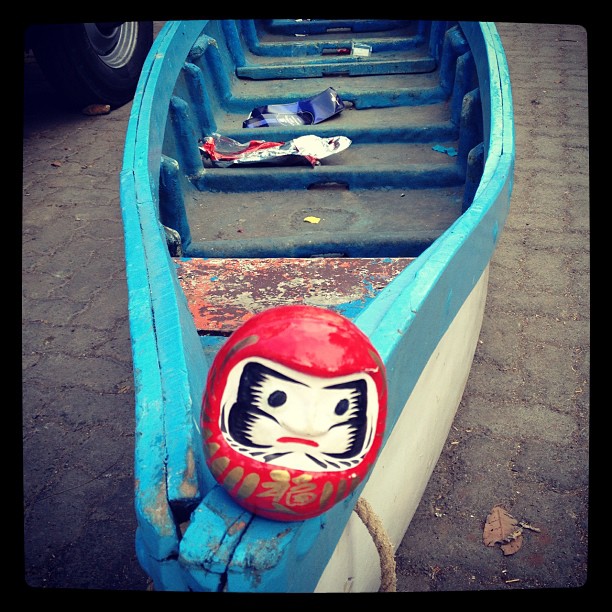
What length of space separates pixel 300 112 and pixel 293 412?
2.41 m

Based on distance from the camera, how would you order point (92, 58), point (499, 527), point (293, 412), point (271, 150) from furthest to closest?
point (92, 58) → point (271, 150) → point (499, 527) → point (293, 412)

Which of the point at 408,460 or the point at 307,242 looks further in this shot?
the point at 307,242

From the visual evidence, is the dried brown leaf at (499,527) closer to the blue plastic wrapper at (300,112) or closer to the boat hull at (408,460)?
the boat hull at (408,460)

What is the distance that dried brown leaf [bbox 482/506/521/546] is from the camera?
65.6 inches

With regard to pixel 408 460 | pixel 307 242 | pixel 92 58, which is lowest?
pixel 408 460

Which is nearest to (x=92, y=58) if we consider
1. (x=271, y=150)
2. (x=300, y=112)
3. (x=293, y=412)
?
(x=300, y=112)

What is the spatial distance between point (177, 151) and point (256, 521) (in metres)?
1.93

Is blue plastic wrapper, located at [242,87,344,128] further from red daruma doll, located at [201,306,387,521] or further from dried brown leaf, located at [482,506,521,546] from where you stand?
red daruma doll, located at [201,306,387,521]

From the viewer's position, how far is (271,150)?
2650mm

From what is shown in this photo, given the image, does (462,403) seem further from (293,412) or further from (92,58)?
(92,58)

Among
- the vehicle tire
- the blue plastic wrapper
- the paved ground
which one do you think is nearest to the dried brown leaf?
the paved ground

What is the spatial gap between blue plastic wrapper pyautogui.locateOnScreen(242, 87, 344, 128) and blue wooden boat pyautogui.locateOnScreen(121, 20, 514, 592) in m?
0.02

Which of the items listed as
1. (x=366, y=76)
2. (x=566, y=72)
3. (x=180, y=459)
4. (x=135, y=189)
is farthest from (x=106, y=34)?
(x=180, y=459)

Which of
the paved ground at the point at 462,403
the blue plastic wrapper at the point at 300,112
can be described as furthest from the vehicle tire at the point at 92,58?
the blue plastic wrapper at the point at 300,112
